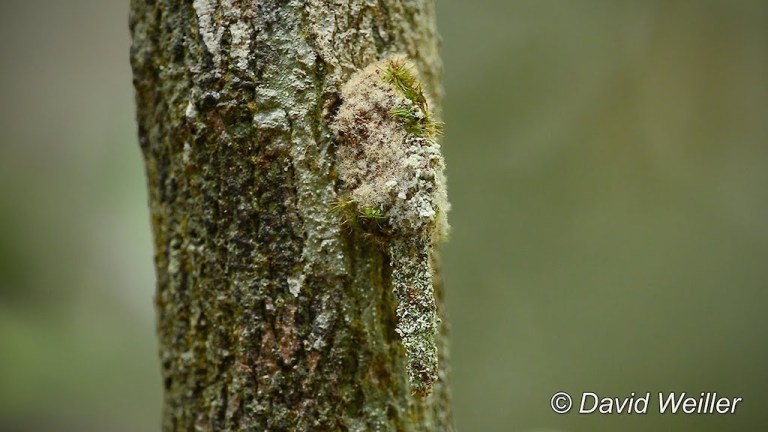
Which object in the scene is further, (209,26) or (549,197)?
(549,197)

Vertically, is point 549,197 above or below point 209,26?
above

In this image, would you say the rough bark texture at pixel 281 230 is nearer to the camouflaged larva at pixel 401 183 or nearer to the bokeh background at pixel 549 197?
the camouflaged larva at pixel 401 183

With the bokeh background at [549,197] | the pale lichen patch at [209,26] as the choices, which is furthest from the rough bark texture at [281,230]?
the bokeh background at [549,197]

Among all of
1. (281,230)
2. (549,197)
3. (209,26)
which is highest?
(549,197)

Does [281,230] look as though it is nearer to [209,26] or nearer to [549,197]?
[209,26]

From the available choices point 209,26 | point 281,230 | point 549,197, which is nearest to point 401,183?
point 281,230
